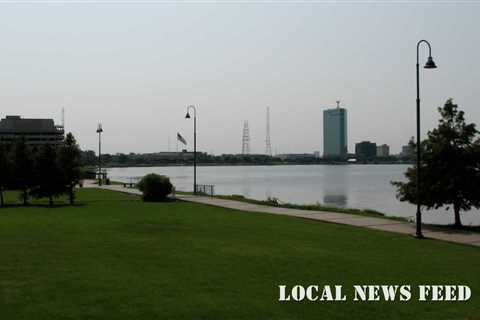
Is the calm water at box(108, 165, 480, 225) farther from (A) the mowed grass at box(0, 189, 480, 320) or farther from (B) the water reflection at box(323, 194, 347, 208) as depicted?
(A) the mowed grass at box(0, 189, 480, 320)

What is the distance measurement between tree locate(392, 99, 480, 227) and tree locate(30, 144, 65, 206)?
20.6m

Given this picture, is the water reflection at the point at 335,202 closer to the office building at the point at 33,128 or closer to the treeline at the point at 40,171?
the treeline at the point at 40,171

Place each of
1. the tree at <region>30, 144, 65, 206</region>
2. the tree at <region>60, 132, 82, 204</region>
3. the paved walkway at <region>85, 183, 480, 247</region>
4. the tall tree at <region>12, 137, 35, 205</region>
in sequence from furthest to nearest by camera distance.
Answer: the tree at <region>60, 132, 82, 204</region>, the tall tree at <region>12, 137, 35, 205</region>, the tree at <region>30, 144, 65, 206</region>, the paved walkway at <region>85, 183, 480, 247</region>

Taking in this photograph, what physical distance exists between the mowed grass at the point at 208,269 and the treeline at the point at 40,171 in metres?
12.8

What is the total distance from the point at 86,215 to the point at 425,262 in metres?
15.8

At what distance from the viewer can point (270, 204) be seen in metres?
32.0

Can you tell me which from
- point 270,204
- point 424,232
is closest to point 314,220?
point 424,232

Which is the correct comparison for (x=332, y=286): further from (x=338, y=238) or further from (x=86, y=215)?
(x=86, y=215)

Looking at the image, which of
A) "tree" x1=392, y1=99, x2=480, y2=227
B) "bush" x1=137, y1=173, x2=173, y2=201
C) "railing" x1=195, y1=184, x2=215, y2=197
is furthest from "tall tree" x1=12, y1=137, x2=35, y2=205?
"tree" x1=392, y1=99, x2=480, y2=227

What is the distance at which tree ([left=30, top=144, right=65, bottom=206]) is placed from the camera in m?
32.9

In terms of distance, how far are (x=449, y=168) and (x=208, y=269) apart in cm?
1310

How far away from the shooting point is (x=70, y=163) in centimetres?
3441

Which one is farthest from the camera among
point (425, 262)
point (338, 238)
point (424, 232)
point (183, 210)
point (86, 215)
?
point (183, 210)

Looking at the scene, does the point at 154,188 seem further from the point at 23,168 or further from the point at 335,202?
the point at 335,202
